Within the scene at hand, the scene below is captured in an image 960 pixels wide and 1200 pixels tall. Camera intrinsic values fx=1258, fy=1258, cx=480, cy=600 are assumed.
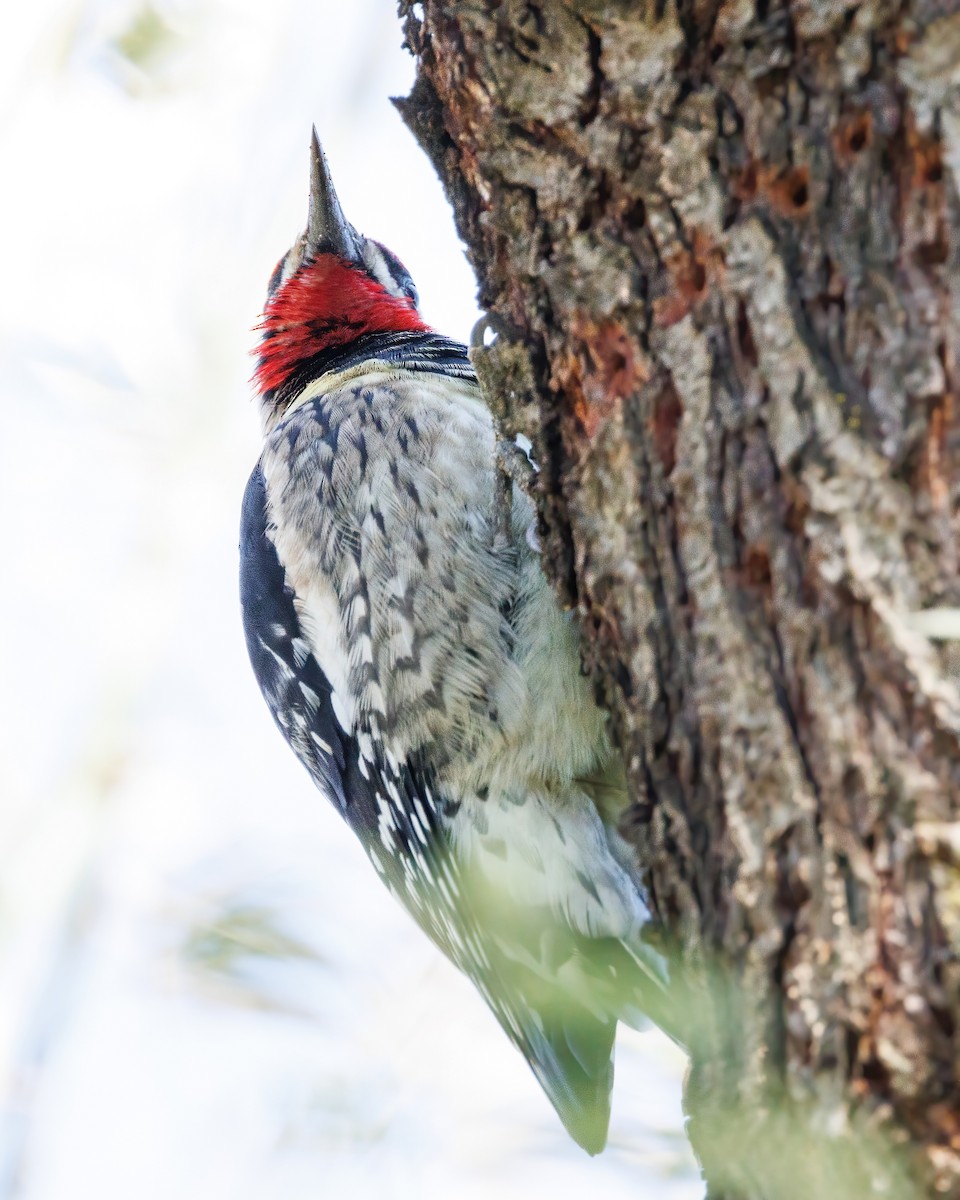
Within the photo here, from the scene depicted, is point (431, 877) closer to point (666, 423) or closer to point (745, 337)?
point (666, 423)

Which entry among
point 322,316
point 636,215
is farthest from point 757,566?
point 322,316

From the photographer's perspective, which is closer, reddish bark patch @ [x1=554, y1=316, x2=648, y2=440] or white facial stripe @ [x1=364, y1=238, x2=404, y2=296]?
reddish bark patch @ [x1=554, y1=316, x2=648, y2=440]

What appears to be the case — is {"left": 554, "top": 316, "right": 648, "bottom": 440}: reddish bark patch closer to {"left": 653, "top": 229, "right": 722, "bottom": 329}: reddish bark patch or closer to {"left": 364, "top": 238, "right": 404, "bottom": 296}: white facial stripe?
{"left": 653, "top": 229, "right": 722, "bottom": 329}: reddish bark patch

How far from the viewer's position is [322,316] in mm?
3496

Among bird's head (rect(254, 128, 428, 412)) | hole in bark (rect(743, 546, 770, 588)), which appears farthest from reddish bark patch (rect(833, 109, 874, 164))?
bird's head (rect(254, 128, 428, 412))

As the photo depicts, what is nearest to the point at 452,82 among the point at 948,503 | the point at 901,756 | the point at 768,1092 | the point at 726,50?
the point at 726,50

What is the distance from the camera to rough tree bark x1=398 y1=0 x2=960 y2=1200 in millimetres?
1137

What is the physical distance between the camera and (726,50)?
1323 millimetres

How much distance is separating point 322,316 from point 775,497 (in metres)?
2.45

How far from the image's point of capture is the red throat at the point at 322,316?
347 cm

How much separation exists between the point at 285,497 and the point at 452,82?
1.34 m

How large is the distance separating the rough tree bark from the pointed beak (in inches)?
86.1

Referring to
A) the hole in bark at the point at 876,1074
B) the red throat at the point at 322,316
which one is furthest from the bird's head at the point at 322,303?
the hole in bark at the point at 876,1074

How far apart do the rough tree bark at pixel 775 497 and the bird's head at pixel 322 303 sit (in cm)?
196
